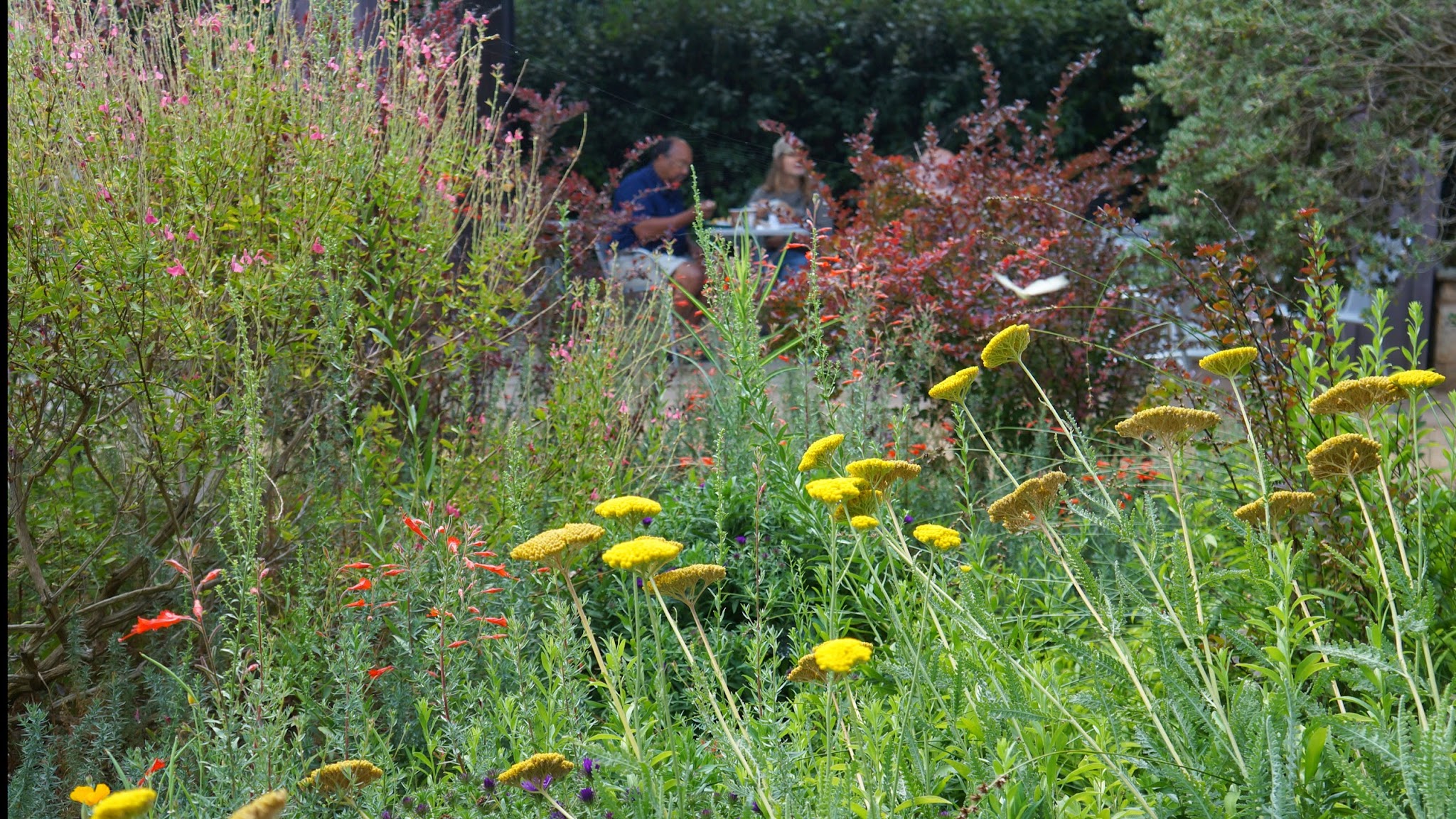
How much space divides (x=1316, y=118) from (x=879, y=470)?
722 centimetres

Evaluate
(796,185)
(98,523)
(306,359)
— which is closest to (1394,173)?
(796,185)

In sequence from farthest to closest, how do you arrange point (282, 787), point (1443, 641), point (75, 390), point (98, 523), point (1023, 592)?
point (98, 523)
point (1023, 592)
point (75, 390)
point (1443, 641)
point (282, 787)

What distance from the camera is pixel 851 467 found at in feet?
5.94

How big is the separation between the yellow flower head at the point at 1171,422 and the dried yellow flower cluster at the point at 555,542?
0.86 m

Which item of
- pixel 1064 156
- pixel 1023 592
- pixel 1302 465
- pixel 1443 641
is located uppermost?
pixel 1302 465

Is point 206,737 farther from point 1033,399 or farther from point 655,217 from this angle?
point 655,217

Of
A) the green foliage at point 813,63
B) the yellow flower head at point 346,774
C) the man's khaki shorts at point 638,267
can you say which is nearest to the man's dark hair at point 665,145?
the man's khaki shorts at point 638,267

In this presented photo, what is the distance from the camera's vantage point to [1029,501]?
73.2 inches

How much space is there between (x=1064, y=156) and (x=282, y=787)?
12118 mm

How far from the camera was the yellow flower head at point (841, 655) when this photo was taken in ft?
4.55

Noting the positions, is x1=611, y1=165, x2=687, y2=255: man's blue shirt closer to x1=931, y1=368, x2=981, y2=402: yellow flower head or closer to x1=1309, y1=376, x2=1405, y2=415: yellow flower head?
x1=931, y1=368, x2=981, y2=402: yellow flower head

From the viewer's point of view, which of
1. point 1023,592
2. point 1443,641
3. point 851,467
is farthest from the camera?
point 1023,592

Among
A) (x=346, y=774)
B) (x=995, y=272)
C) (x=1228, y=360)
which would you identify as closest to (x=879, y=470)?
(x=1228, y=360)

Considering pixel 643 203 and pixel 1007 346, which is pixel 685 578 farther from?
pixel 643 203
